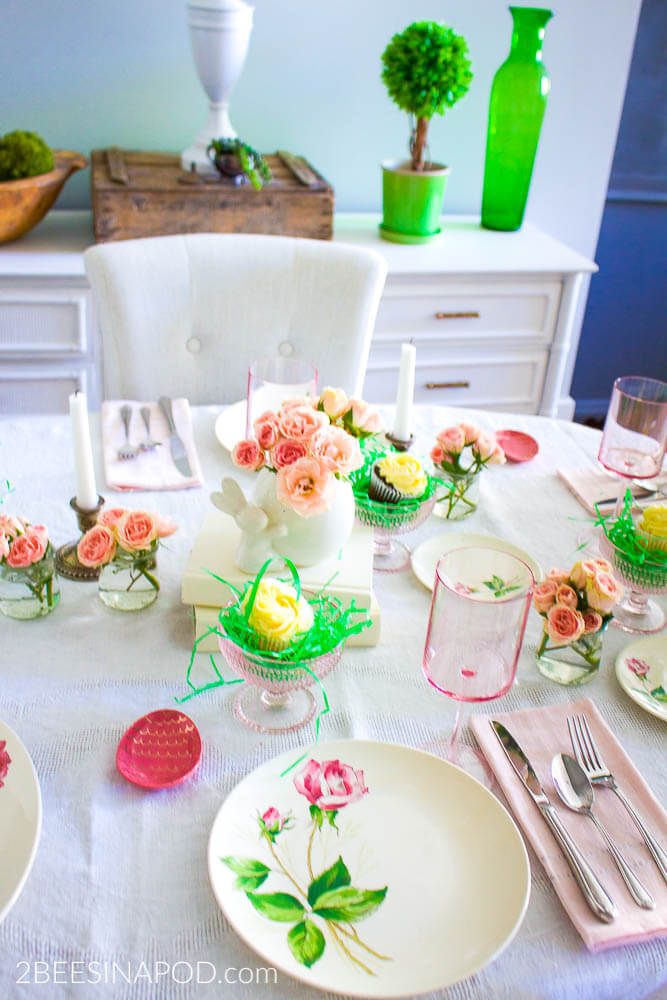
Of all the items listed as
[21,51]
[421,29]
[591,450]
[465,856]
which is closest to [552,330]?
[421,29]

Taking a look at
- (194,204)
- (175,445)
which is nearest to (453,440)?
(175,445)

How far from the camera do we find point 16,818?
2.36 ft

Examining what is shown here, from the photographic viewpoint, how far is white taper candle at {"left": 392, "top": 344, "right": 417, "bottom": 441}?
1.12m

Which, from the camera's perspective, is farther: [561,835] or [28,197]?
[28,197]

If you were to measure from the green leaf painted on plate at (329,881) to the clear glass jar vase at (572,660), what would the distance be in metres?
0.32

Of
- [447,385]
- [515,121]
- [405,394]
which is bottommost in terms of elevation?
[447,385]

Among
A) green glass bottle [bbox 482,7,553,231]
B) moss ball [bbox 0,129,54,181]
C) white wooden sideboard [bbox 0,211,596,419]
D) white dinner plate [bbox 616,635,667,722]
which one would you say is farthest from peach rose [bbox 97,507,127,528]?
green glass bottle [bbox 482,7,553,231]

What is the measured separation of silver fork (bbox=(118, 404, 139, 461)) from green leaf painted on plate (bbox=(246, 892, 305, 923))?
715 millimetres

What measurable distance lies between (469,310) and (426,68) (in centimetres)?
56

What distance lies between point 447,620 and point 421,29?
166cm

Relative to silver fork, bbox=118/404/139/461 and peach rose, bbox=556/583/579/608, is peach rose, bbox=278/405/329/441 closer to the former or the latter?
peach rose, bbox=556/583/579/608

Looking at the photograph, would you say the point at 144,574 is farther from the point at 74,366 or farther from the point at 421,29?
the point at 421,29

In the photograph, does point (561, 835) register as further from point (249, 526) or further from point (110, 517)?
point (110, 517)

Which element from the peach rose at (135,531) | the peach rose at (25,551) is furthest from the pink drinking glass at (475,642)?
the peach rose at (25,551)
